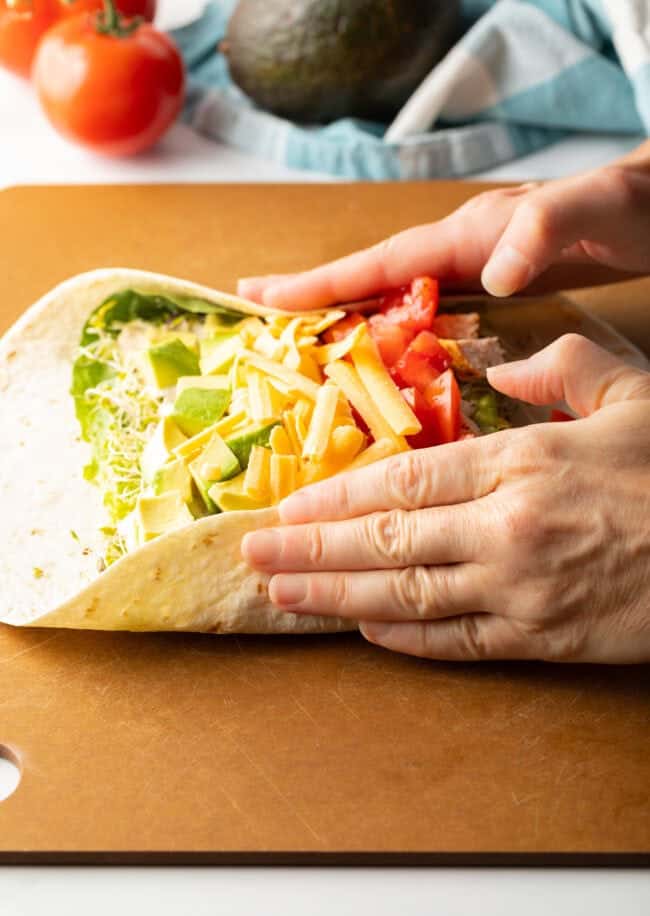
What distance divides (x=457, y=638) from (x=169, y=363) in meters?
0.86

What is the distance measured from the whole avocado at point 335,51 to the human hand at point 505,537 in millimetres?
1731

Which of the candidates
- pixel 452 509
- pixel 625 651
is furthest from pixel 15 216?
pixel 625 651

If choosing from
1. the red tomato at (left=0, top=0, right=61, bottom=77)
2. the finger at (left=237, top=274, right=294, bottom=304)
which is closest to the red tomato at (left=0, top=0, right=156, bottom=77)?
the red tomato at (left=0, top=0, right=61, bottom=77)

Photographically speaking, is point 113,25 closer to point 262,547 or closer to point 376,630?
point 262,547

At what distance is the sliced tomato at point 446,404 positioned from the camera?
2.28m

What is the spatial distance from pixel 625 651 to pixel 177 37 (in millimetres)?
2985

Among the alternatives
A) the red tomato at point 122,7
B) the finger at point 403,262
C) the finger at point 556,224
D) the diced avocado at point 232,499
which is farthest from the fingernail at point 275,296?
the red tomato at point 122,7

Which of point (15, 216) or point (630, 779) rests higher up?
point (15, 216)

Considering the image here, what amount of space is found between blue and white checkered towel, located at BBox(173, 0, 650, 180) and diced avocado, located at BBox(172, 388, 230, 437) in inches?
58.0

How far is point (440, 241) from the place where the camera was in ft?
8.84

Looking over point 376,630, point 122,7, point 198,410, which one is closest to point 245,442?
point 198,410

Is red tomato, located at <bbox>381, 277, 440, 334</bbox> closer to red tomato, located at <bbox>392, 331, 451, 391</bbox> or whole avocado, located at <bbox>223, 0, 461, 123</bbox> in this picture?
red tomato, located at <bbox>392, 331, 451, 391</bbox>

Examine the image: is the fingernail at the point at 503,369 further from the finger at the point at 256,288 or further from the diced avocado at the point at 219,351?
the finger at the point at 256,288

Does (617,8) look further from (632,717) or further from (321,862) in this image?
(321,862)
